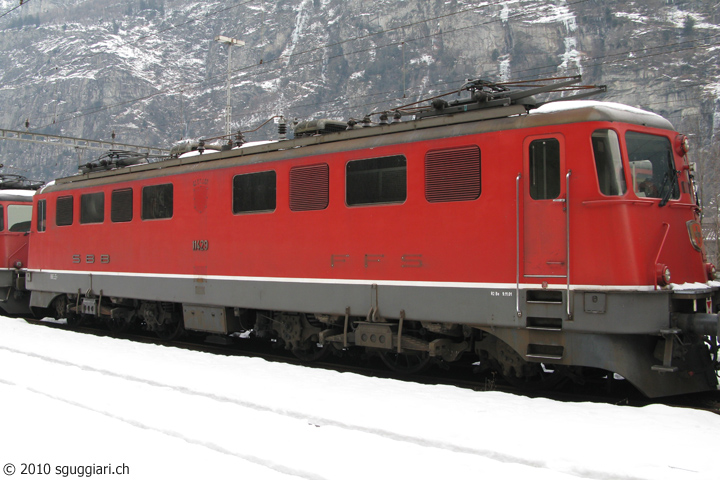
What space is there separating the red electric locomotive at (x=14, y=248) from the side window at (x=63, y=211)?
331cm

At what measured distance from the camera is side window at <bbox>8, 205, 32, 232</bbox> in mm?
18531

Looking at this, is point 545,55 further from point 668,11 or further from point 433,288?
point 433,288

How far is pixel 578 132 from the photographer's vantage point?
7.45 m

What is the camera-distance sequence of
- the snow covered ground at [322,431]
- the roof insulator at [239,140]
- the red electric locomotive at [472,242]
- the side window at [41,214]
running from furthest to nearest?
the side window at [41,214]
the roof insulator at [239,140]
the red electric locomotive at [472,242]
the snow covered ground at [322,431]

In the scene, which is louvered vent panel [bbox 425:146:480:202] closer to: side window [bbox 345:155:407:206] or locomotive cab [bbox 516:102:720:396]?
side window [bbox 345:155:407:206]

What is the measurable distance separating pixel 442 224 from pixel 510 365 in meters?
2.07

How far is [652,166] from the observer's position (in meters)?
7.72

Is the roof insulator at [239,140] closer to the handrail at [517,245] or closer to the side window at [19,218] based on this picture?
the handrail at [517,245]

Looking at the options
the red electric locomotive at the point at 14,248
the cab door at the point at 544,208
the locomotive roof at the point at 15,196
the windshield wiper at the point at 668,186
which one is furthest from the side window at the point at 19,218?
the windshield wiper at the point at 668,186

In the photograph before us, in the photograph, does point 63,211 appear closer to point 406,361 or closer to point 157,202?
point 157,202

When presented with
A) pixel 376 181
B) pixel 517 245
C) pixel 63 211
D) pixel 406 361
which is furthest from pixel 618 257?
pixel 63 211

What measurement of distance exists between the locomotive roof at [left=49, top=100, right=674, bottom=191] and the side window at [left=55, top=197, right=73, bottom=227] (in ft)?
15.7

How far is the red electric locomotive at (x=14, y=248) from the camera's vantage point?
18078 mm

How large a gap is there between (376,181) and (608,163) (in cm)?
324
